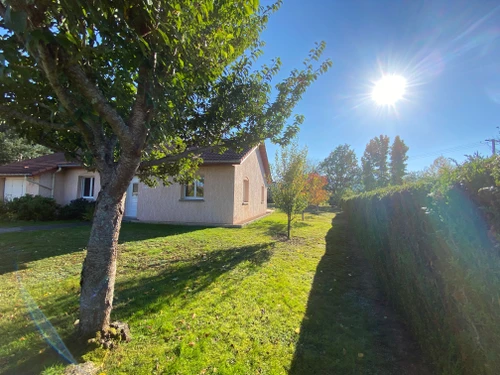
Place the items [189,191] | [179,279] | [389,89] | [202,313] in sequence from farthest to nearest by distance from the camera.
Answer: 1. [189,191]
2. [389,89]
3. [179,279]
4. [202,313]

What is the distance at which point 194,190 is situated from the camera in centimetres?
1232

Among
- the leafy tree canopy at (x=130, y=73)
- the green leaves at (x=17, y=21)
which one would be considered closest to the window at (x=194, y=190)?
the leafy tree canopy at (x=130, y=73)

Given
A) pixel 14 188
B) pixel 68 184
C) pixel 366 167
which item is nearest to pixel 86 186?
pixel 68 184

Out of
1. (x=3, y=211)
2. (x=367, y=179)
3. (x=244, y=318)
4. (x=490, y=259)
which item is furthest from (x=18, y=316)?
(x=367, y=179)

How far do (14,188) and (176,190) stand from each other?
1169 centimetres

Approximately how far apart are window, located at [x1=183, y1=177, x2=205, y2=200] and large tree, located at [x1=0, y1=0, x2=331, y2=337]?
8.37m

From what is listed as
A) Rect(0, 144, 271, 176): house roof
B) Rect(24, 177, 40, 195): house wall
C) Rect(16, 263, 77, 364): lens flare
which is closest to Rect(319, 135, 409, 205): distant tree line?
Rect(0, 144, 271, 176): house roof

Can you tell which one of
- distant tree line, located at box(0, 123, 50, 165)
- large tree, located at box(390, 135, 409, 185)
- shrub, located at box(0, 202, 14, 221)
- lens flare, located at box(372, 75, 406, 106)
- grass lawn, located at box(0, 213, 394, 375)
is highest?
large tree, located at box(390, 135, 409, 185)

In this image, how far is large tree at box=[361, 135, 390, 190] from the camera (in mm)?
41219

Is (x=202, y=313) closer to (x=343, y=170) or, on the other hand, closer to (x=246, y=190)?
(x=246, y=190)

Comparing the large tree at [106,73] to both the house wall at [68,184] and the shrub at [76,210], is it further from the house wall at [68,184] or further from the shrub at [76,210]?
the house wall at [68,184]

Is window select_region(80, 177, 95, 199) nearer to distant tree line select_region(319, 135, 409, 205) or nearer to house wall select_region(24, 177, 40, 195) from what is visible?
house wall select_region(24, 177, 40, 195)

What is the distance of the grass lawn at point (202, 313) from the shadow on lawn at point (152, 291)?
2 cm

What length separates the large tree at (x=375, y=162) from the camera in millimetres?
41219
